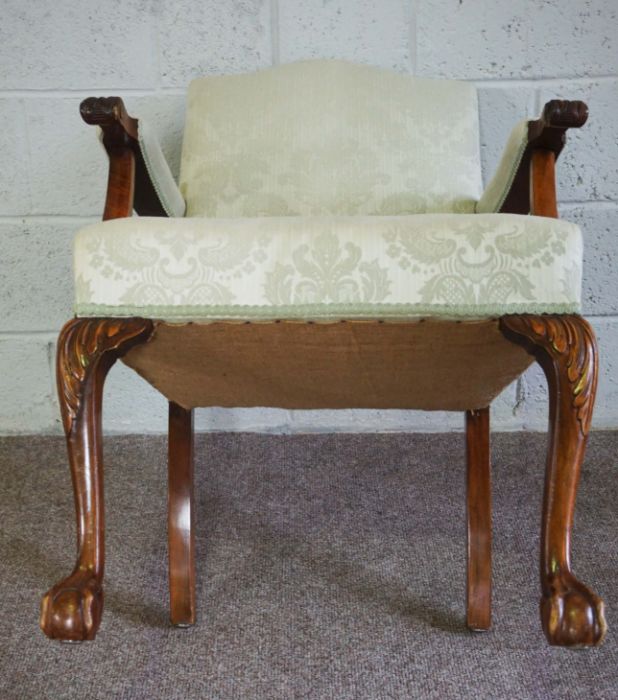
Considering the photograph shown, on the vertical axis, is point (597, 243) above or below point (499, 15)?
below

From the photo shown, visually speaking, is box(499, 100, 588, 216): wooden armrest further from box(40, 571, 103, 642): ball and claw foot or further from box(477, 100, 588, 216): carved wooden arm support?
box(40, 571, 103, 642): ball and claw foot

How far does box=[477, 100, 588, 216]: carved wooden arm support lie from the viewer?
84 cm

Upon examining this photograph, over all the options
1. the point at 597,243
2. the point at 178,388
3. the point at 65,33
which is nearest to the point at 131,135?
the point at 178,388

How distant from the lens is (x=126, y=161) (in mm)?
948

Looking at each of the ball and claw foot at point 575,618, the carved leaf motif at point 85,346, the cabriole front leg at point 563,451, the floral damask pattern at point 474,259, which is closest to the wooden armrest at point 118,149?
the carved leaf motif at point 85,346

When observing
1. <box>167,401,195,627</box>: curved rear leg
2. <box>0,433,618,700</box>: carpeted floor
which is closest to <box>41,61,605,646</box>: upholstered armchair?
<box>167,401,195,627</box>: curved rear leg

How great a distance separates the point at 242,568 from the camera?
1156 millimetres

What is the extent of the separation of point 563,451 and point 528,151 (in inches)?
16.2

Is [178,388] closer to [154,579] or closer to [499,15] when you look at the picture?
Answer: [154,579]

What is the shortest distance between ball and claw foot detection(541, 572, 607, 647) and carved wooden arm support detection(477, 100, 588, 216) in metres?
0.45

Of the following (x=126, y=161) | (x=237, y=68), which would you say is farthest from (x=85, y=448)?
(x=237, y=68)

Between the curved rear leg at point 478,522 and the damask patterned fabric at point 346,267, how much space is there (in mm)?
375

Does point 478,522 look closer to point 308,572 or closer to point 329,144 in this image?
point 308,572

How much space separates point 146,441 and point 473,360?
1114 mm
